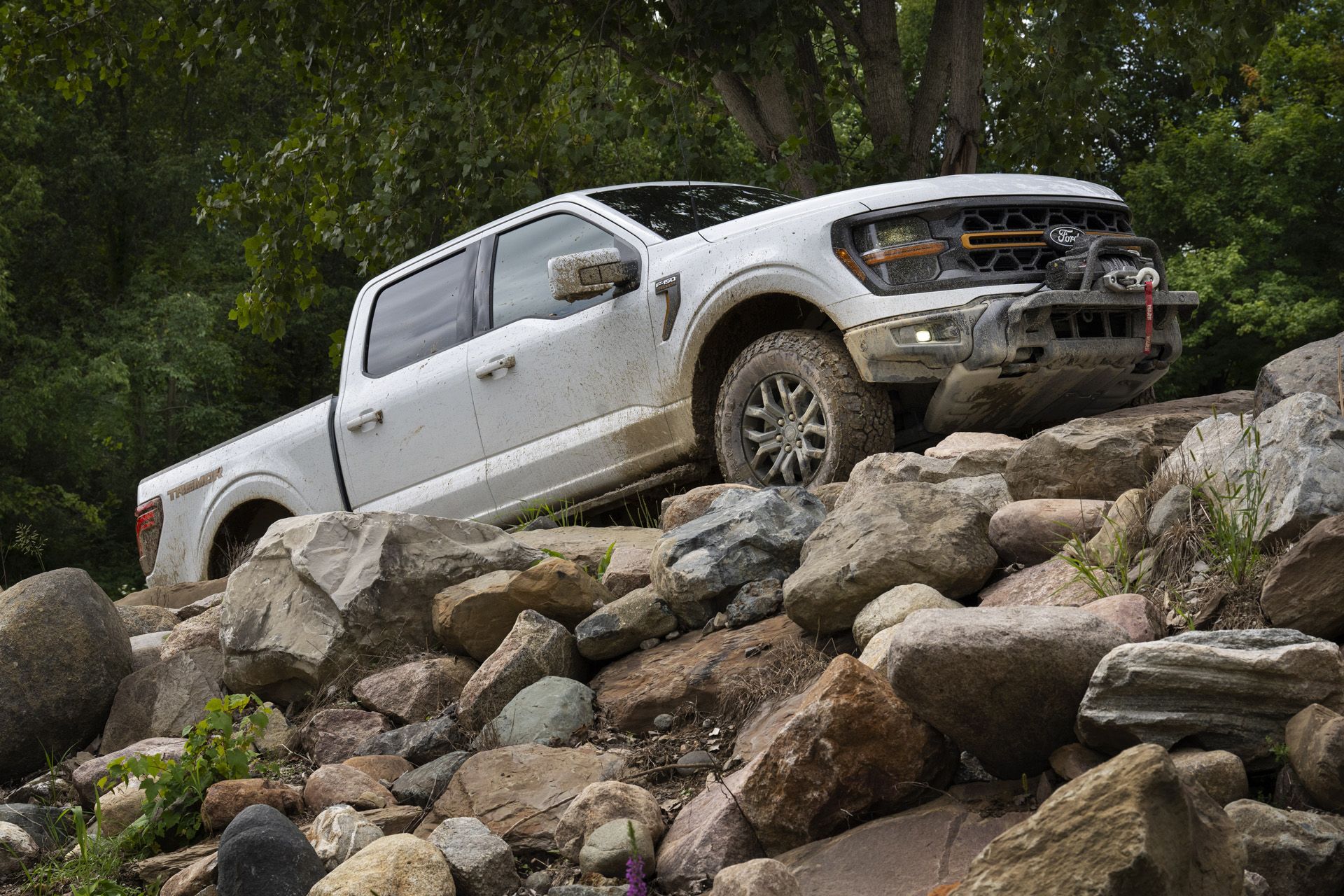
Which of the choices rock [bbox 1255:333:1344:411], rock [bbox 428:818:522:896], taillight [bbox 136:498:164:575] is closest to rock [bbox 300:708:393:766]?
rock [bbox 428:818:522:896]

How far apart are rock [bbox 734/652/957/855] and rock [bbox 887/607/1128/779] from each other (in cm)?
8

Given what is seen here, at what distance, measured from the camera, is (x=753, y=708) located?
387 centimetres

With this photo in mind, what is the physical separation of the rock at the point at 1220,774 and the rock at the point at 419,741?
7.82ft

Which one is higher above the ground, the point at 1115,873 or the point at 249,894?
the point at 1115,873

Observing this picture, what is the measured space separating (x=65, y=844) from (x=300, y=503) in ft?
11.7

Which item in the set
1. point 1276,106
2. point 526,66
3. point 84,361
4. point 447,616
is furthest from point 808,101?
point 1276,106

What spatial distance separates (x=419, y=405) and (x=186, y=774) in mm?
3295

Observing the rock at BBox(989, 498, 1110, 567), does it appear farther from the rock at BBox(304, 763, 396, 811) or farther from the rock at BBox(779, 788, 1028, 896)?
the rock at BBox(304, 763, 396, 811)

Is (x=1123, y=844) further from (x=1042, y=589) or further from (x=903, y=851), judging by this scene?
(x=1042, y=589)

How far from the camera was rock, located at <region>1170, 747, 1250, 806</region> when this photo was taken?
2.69m

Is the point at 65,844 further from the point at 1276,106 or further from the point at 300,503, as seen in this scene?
the point at 1276,106

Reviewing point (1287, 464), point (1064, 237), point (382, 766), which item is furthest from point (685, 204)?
point (1287, 464)

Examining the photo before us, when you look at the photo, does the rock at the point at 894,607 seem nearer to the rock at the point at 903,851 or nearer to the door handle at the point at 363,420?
the rock at the point at 903,851

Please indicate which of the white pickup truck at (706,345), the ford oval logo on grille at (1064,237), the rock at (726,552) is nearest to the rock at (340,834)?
the rock at (726,552)
